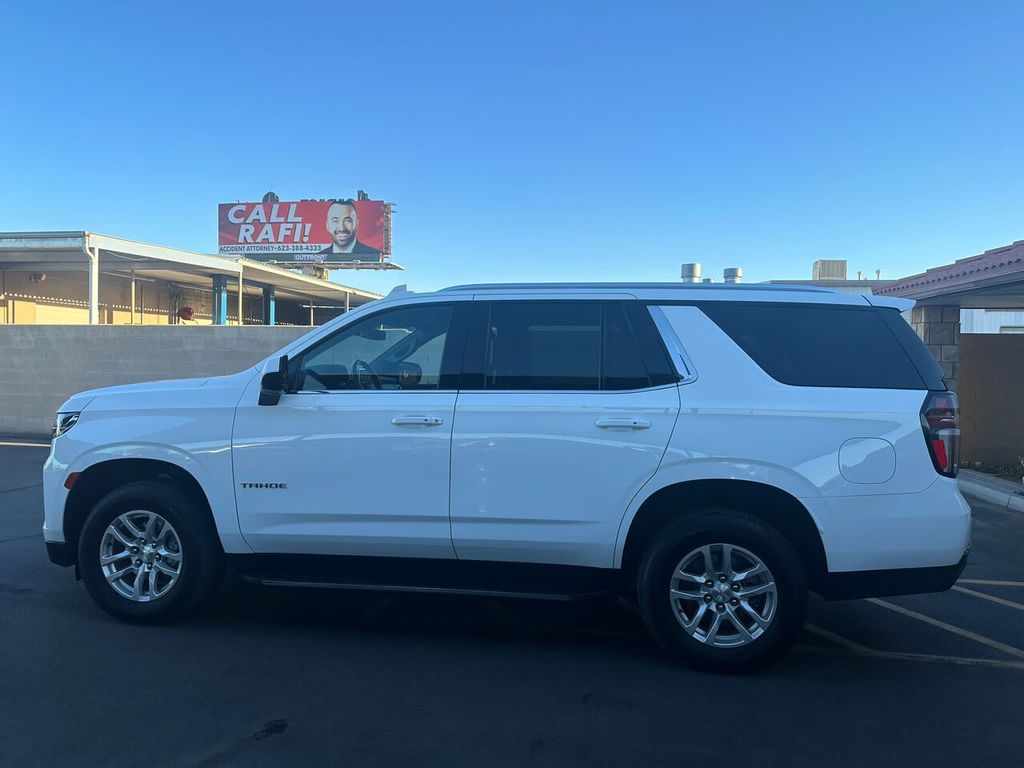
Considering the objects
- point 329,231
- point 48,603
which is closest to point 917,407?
point 48,603

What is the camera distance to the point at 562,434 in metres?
4.36

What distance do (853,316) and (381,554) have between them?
9.90 feet

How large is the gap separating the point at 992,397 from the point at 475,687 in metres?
10.5

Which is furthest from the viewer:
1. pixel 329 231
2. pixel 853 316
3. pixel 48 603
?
pixel 329 231

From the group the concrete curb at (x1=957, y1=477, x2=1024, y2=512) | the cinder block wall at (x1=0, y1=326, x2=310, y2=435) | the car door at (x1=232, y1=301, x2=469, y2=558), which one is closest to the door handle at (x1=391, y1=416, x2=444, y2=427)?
the car door at (x1=232, y1=301, x2=469, y2=558)

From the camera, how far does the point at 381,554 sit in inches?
Result: 182

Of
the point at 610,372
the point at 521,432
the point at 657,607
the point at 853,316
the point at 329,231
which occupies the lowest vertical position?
the point at 657,607

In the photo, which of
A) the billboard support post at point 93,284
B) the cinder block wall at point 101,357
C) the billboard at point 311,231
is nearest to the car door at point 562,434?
the cinder block wall at point 101,357

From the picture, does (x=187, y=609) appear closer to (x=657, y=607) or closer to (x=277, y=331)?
(x=657, y=607)

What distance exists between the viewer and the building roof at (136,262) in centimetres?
1734

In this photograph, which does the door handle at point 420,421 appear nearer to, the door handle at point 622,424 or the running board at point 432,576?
the running board at point 432,576

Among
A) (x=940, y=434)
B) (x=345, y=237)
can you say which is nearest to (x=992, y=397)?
(x=940, y=434)

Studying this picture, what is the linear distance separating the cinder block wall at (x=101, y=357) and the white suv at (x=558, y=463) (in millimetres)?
9713

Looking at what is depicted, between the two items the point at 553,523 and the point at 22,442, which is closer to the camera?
the point at 553,523
